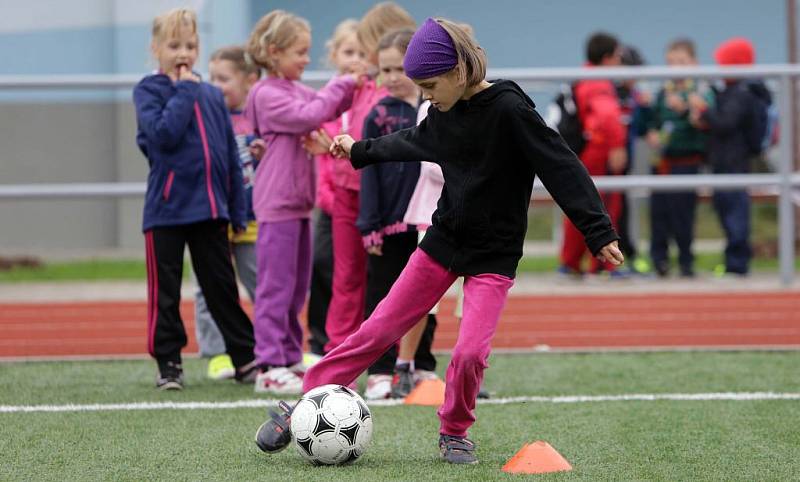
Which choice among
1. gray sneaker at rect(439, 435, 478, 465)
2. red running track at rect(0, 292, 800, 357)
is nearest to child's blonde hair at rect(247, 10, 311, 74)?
red running track at rect(0, 292, 800, 357)

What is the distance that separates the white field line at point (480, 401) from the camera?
565cm

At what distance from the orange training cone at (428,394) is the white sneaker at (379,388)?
0.38ft

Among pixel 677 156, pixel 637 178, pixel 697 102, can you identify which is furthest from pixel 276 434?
pixel 677 156

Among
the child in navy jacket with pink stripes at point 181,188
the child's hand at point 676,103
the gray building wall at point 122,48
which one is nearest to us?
the child in navy jacket with pink stripes at point 181,188

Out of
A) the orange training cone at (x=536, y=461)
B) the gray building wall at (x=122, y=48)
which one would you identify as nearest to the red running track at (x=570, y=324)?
the gray building wall at (x=122, y=48)

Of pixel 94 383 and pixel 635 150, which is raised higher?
pixel 635 150

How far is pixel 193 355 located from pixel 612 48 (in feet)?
13.9

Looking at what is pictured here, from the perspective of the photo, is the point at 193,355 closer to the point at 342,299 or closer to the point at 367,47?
the point at 342,299

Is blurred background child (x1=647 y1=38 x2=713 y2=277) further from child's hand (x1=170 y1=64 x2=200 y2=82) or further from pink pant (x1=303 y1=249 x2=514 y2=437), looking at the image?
pink pant (x1=303 y1=249 x2=514 y2=437)

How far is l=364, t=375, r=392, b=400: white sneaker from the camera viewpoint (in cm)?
595

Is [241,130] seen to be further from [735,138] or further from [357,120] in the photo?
[735,138]

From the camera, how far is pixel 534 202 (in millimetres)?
12727

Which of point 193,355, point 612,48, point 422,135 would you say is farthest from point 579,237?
point 422,135

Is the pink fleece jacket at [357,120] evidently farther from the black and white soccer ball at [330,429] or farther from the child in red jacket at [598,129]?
the child in red jacket at [598,129]
